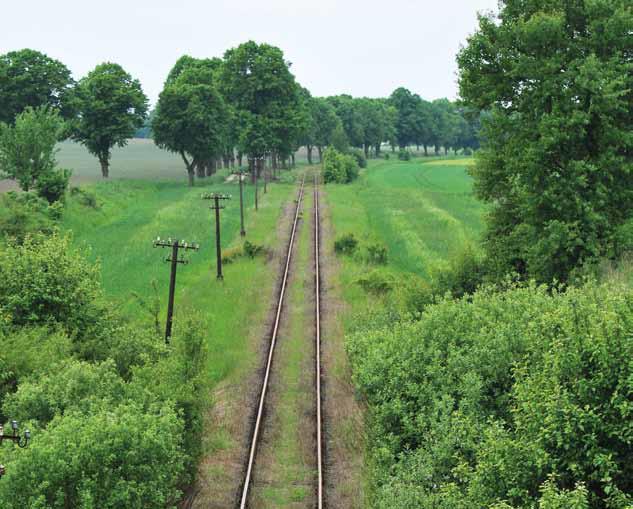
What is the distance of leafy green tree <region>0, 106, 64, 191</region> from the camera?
5556 centimetres

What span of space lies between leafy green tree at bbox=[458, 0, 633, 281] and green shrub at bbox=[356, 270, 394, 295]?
813 centimetres

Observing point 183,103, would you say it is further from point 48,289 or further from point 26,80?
point 48,289

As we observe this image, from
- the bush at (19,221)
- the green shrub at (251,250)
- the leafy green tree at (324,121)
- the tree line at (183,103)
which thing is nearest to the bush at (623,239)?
the green shrub at (251,250)

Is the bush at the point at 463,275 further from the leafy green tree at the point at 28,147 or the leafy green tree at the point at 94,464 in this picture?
the leafy green tree at the point at 28,147

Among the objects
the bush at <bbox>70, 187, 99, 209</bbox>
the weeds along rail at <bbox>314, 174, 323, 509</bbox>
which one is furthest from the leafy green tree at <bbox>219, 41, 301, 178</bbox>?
the weeds along rail at <bbox>314, 174, 323, 509</bbox>

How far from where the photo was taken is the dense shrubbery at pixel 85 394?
1316 cm

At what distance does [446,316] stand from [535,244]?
8.79m

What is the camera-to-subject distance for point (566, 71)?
84.5ft

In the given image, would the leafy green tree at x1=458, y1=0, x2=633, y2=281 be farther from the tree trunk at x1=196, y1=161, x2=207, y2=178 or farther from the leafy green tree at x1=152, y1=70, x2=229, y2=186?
the tree trunk at x1=196, y1=161, x2=207, y2=178

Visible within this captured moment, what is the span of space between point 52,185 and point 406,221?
1252 inches

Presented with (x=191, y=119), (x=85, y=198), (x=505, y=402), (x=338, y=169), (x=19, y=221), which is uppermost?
(x=191, y=119)

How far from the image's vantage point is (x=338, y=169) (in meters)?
97.8

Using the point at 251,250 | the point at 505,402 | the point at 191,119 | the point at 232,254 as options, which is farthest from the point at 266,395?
the point at 191,119

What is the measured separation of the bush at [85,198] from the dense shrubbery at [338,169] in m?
39.8
